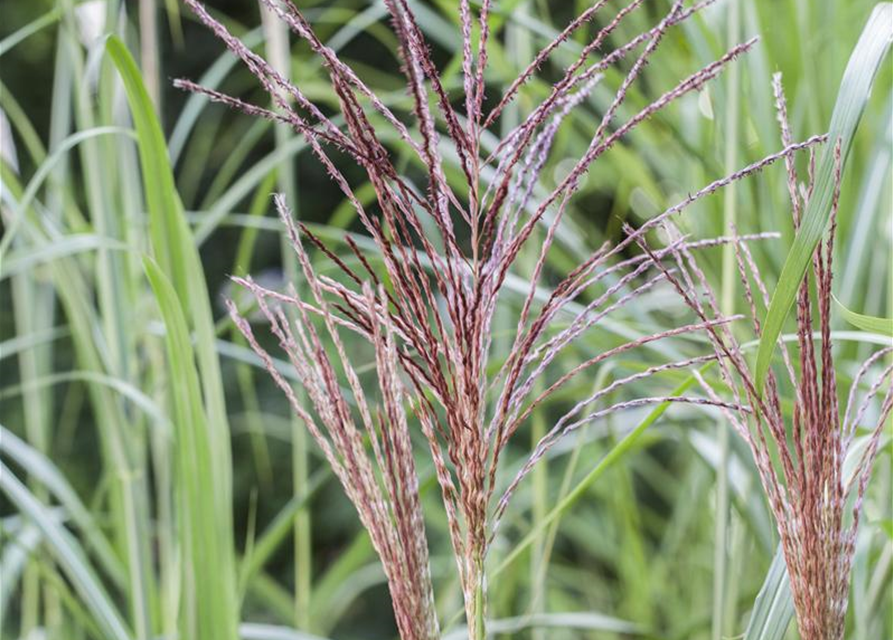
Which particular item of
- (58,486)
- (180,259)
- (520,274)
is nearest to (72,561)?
(58,486)

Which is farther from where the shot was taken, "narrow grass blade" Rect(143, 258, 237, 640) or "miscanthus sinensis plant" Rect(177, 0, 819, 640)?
"narrow grass blade" Rect(143, 258, 237, 640)

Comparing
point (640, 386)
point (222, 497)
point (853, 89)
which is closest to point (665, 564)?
point (640, 386)

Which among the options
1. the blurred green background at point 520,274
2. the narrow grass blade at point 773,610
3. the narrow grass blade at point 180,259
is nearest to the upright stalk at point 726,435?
the blurred green background at point 520,274

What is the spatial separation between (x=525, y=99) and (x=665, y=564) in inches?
18.8

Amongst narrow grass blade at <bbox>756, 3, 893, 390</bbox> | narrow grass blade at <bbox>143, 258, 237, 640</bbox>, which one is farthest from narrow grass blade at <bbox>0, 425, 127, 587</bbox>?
narrow grass blade at <bbox>756, 3, 893, 390</bbox>

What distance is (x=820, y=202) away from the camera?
0.31 m

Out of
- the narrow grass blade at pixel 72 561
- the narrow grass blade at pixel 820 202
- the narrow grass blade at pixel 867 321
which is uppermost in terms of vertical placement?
the narrow grass blade at pixel 820 202

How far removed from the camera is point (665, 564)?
3.44ft

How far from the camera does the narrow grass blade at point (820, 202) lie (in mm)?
306

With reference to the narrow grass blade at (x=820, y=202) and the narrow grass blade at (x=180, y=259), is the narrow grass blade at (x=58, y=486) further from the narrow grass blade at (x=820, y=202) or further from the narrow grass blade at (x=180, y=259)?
the narrow grass blade at (x=820, y=202)

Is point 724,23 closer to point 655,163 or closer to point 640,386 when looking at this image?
point 655,163

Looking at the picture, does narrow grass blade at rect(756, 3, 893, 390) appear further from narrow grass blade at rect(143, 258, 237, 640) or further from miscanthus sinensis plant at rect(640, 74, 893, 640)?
narrow grass blade at rect(143, 258, 237, 640)

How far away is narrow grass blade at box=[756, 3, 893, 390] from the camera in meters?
0.31

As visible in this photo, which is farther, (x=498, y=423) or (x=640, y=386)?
(x=640, y=386)
